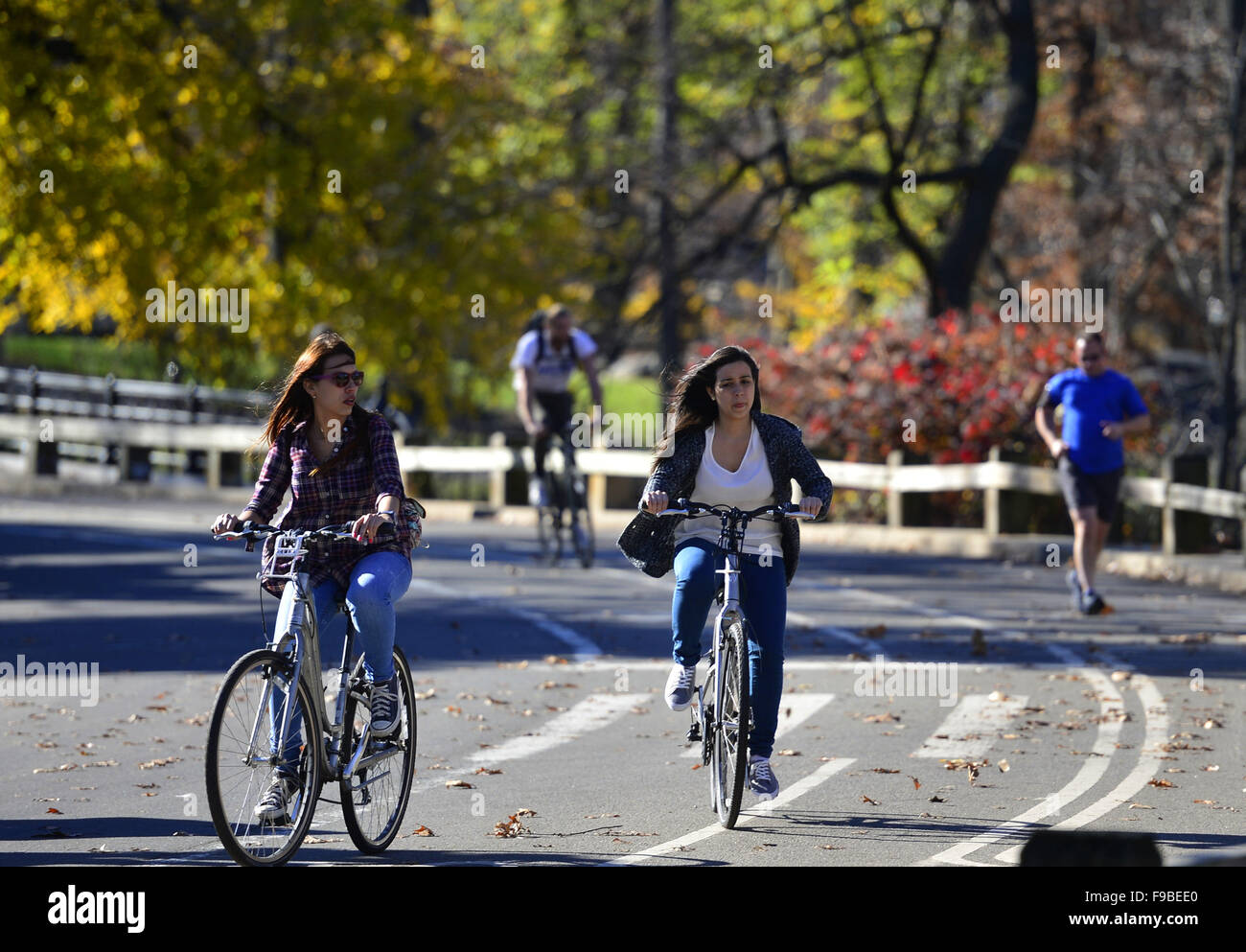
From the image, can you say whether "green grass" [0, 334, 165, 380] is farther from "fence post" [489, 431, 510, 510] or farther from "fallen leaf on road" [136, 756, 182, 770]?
"fallen leaf on road" [136, 756, 182, 770]

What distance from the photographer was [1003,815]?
7770mm

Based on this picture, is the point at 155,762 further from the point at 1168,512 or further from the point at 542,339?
the point at 1168,512

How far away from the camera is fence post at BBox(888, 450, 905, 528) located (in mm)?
21094

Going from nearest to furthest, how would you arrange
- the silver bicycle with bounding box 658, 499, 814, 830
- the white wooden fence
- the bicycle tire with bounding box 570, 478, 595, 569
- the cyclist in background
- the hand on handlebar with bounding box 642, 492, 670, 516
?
the silver bicycle with bounding box 658, 499, 814, 830
the hand on handlebar with bounding box 642, 492, 670, 516
the cyclist in background
the bicycle tire with bounding box 570, 478, 595, 569
the white wooden fence

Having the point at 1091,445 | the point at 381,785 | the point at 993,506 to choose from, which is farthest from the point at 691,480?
the point at 993,506

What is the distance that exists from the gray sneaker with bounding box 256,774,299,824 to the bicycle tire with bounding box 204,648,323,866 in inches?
0.8

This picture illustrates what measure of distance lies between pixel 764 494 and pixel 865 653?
4877 millimetres

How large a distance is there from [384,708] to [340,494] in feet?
2.51

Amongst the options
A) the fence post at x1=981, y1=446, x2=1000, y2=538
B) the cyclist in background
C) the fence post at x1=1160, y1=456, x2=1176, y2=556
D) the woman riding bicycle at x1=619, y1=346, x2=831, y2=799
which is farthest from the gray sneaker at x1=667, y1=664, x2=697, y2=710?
the fence post at x1=981, y1=446, x2=1000, y2=538

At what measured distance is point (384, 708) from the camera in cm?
719

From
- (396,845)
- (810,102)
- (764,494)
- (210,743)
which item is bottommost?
(396,845)

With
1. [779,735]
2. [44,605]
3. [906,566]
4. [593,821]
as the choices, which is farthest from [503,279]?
[593,821]
